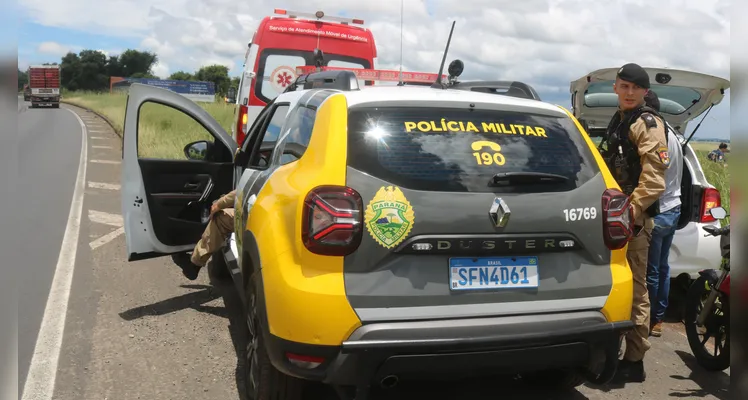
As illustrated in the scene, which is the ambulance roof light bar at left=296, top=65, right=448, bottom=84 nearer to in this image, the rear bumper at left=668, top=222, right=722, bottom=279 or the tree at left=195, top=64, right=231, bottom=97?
the rear bumper at left=668, top=222, right=722, bottom=279

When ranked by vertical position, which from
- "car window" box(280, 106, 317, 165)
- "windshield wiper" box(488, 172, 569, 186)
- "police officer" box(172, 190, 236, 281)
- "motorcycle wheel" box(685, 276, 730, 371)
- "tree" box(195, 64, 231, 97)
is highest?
"tree" box(195, 64, 231, 97)

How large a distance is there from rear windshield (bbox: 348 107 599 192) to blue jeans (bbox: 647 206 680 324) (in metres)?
1.44

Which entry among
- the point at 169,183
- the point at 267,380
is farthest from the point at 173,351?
the point at 169,183

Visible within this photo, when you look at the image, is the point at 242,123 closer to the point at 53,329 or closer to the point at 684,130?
the point at 53,329

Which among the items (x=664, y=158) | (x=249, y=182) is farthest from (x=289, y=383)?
(x=664, y=158)

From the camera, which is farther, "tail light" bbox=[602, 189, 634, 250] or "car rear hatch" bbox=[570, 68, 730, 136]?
"car rear hatch" bbox=[570, 68, 730, 136]

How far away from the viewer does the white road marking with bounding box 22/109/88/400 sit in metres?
3.67

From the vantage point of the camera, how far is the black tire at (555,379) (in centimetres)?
370

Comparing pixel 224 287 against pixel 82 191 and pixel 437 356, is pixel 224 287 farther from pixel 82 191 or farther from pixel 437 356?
pixel 82 191

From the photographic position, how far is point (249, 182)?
415 cm

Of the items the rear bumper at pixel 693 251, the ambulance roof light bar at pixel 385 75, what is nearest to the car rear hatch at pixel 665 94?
the rear bumper at pixel 693 251

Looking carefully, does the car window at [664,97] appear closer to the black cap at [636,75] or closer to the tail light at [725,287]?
the black cap at [636,75]

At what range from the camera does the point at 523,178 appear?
3010 mm

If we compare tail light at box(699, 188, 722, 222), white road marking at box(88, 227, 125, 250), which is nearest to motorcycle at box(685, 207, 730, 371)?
tail light at box(699, 188, 722, 222)
